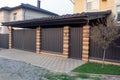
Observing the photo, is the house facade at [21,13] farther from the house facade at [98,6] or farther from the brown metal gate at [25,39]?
the house facade at [98,6]

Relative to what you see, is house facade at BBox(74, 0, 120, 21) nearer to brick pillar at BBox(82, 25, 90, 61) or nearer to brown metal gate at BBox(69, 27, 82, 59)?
brick pillar at BBox(82, 25, 90, 61)

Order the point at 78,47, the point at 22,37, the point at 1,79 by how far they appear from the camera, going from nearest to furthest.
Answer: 1. the point at 1,79
2. the point at 78,47
3. the point at 22,37

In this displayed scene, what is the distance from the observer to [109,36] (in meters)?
11.0

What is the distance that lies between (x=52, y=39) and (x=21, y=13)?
14011 mm

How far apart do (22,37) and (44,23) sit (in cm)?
437

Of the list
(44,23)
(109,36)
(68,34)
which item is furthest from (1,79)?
(44,23)

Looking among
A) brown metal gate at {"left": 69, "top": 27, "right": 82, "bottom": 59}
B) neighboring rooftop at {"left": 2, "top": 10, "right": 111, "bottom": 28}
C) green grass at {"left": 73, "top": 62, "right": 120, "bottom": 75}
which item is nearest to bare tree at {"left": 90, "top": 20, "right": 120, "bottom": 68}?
green grass at {"left": 73, "top": 62, "right": 120, "bottom": 75}

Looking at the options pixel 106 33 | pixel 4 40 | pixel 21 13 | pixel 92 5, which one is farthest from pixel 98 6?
pixel 21 13

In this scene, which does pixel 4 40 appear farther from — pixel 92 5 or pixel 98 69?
pixel 98 69

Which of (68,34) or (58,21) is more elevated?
(58,21)

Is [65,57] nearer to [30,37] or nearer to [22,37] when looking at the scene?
[30,37]

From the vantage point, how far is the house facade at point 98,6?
14.7 meters

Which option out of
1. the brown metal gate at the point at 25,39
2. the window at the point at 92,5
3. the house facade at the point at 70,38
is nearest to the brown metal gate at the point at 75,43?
the house facade at the point at 70,38

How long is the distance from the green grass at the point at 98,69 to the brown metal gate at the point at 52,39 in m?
4.15
